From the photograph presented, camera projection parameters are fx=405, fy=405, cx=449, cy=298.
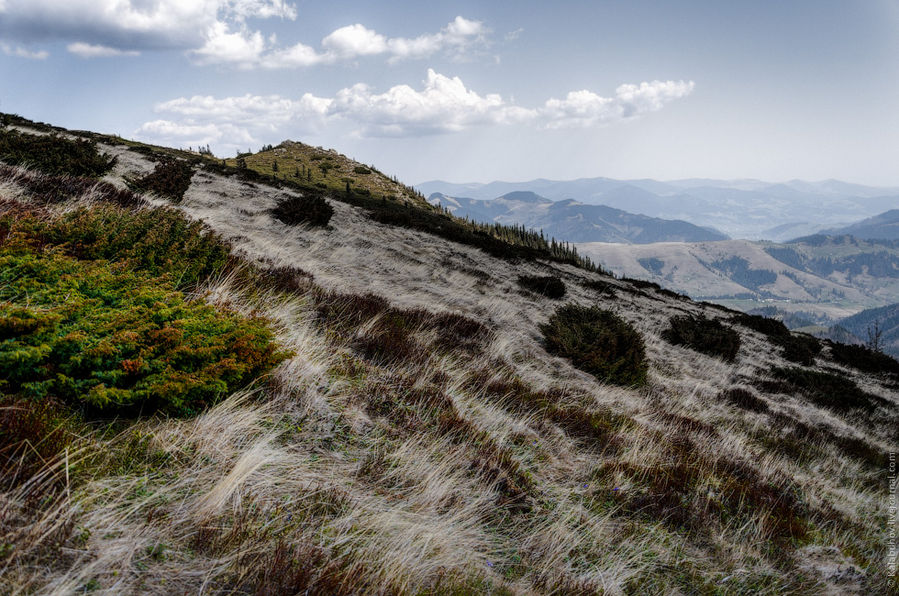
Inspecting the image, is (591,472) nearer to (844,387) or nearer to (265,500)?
(265,500)

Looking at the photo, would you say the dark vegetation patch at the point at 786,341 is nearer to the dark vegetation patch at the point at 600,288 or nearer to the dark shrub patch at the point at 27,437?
the dark vegetation patch at the point at 600,288

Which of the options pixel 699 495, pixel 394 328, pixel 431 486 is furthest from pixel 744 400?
pixel 431 486

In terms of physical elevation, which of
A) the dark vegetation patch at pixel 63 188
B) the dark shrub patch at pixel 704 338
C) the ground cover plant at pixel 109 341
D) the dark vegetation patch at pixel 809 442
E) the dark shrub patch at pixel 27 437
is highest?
the dark vegetation patch at pixel 63 188

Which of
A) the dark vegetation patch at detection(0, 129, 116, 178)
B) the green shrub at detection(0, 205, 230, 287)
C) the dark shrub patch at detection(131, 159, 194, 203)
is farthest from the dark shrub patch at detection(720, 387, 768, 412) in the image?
the dark vegetation patch at detection(0, 129, 116, 178)

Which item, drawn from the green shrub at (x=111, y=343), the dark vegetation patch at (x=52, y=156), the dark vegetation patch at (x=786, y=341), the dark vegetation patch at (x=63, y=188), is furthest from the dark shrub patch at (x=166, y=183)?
the dark vegetation patch at (x=786, y=341)

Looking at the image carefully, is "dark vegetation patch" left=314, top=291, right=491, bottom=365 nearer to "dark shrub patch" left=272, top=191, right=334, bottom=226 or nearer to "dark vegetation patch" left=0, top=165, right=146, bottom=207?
"dark vegetation patch" left=0, top=165, right=146, bottom=207

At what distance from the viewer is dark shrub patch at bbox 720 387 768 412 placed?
377 inches

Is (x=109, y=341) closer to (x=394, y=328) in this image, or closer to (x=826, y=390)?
(x=394, y=328)

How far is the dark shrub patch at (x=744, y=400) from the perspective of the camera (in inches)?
377

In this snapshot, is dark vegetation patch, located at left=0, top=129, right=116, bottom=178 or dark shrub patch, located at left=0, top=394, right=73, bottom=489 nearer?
dark shrub patch, located at left=0, top=394, right=73, bottom=489

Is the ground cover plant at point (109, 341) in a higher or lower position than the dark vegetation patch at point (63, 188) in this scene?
lower

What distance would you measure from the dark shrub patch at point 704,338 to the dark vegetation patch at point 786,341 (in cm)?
410

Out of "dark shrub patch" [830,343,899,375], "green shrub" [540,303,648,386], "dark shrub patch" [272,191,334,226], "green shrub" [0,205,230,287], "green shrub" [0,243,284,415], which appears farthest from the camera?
"dark shrub patch" [830,343,899,375]

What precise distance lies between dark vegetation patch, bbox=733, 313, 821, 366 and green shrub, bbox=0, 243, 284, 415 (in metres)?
21.3
